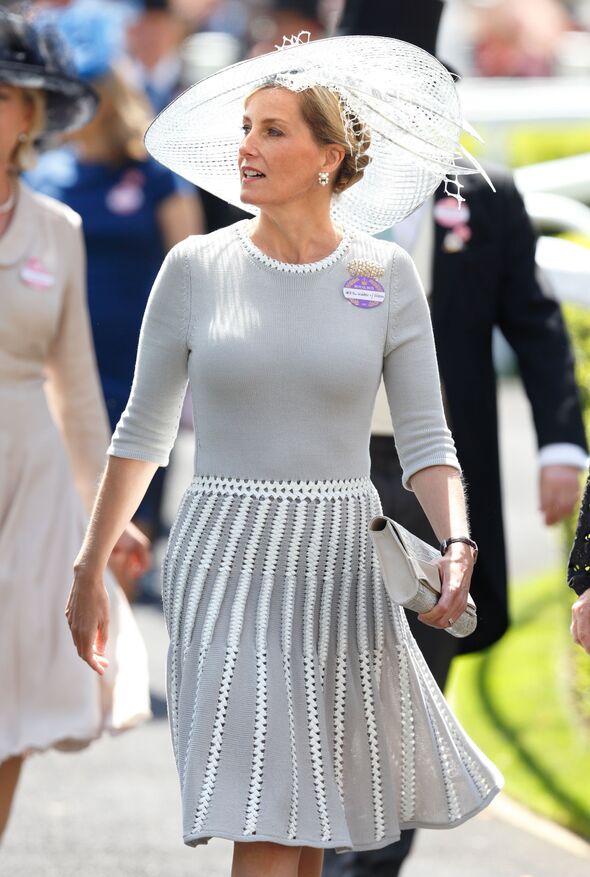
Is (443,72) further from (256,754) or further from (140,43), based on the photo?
(140,43)

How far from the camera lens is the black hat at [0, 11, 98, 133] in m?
4.55

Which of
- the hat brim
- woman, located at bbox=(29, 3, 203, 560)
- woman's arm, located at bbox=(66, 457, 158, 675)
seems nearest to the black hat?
the hat brim

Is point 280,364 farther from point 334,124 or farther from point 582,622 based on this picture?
point 582,622

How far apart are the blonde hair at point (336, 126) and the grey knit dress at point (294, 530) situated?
0.13 meters

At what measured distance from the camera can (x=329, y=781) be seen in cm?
334

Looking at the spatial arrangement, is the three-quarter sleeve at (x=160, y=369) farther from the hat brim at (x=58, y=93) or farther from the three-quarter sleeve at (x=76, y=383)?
the hat brim at (x=58, y=93)

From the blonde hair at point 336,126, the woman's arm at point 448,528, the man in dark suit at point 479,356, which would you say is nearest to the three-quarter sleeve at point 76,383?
the man in dark suit at point 479,356

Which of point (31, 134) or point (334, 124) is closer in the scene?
point (334, 124)

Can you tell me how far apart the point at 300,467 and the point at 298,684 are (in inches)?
15.4

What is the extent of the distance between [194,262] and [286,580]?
61cm

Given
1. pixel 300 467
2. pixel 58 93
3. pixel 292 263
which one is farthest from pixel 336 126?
pixel 58 93

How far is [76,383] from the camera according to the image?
15.0 ft

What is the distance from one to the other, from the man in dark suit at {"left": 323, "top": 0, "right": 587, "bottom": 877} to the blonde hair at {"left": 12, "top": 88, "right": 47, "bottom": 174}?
817 mm

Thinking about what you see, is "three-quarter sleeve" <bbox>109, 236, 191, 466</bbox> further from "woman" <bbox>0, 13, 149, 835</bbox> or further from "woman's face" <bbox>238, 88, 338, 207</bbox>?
"woman" <bbox>0, 13, 149, 835</bbox>
